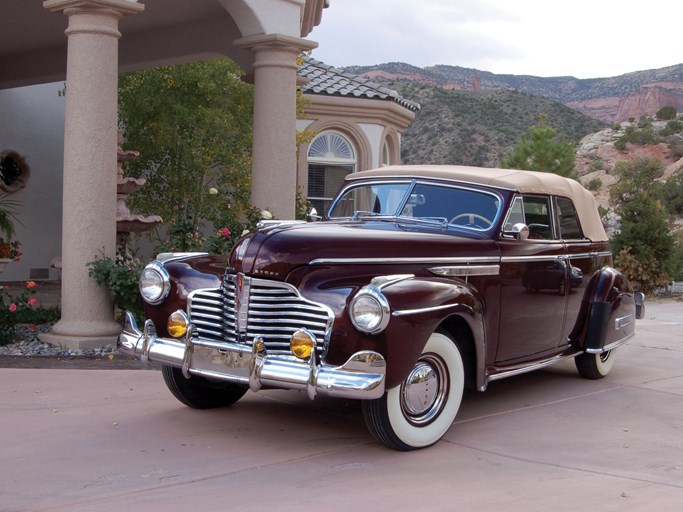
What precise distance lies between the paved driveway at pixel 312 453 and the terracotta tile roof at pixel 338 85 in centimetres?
1080

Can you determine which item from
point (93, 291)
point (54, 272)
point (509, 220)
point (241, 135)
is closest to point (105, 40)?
point (93, 291)

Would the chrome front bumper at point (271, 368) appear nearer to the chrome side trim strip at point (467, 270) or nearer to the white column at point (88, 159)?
the chrome side trim strip at point (467, 270)

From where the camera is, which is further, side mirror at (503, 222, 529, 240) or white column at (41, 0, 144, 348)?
white column at (41, 0, 144, 348)

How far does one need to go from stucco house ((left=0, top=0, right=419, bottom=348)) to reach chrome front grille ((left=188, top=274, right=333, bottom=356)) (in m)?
3.25

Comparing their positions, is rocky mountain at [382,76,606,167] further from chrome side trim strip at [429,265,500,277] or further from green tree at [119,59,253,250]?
chrome side trim strip at [429,265,500,277]

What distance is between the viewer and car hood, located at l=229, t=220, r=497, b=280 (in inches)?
198

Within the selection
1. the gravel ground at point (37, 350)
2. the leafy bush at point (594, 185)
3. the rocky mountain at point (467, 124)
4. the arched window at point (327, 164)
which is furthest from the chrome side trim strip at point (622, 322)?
the leafy bush at point (594, 185)

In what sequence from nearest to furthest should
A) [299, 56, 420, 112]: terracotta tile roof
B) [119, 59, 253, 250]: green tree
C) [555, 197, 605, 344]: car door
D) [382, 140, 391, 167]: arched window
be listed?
1. [555, 197, 605, 344]: car door
2. [119, 59, 253, 250]: green tree
3. [299, 56, 420, 112]: terracotta tile roof
4. [382, 140, 391, 167]: arched window

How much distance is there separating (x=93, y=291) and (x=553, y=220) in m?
4.22

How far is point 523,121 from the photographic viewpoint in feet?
159

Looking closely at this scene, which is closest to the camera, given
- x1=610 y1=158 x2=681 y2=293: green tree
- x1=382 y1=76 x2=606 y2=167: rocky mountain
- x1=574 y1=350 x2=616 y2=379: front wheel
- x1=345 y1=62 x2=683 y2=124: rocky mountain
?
x1=574 y1=350 x2=616 y2=379: front wheel

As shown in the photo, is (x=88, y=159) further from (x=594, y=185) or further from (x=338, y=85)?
(x=594, y=185)

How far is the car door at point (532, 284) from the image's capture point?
5969 millimetres

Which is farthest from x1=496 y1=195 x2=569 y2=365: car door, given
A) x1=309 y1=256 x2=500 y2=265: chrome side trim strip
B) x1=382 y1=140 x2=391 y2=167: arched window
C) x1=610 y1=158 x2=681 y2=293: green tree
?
x1=382 y1=140 x2=391 y2=167: arched window
